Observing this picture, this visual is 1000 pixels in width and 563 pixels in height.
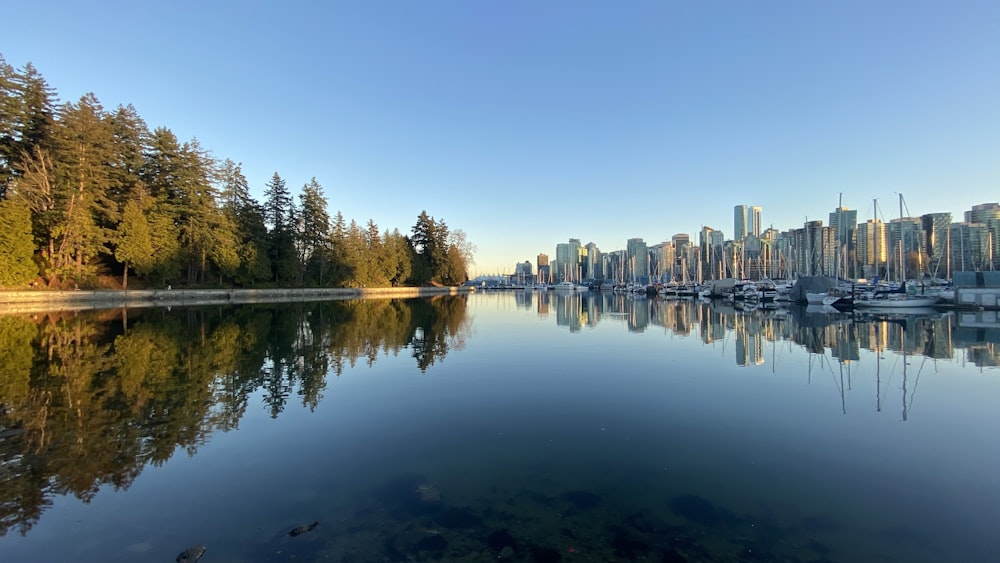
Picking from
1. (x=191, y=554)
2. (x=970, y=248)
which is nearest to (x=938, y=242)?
(x=970, y=248)

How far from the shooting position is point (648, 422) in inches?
395

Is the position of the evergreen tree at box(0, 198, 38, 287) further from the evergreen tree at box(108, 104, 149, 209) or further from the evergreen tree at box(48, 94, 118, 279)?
the evergreen tree at box(108, 104, 149, 209)

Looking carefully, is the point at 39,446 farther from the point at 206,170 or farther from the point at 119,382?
the point at 206,170

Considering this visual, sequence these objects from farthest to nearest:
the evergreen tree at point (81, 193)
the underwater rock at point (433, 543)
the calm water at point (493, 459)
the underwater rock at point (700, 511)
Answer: the evergreen tree at point (81, 193), the underwater rock at point (700, 511), the calm water at point (493, 459), the underwater rock at point (433, 543)

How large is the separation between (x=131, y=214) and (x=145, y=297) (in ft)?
30.6

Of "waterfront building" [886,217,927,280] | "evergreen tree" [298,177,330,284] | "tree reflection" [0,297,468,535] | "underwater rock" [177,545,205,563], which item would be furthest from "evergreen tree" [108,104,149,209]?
"waterfront building" [886,217,927,280]

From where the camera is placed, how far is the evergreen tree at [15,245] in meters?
38.8

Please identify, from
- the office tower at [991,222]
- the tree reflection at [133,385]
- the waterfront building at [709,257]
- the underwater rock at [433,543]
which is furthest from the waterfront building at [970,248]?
the underwater rock at [433,543]

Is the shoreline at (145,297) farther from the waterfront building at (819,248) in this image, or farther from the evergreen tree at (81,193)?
the waterfront building at (819,248)

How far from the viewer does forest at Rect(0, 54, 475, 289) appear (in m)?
44.2

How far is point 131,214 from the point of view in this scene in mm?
49719

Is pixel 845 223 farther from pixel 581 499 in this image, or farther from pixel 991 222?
pixel 581 499

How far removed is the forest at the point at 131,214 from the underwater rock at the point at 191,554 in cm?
5098

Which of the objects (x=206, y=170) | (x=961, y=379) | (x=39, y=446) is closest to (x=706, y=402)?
(x=961, y=379)
